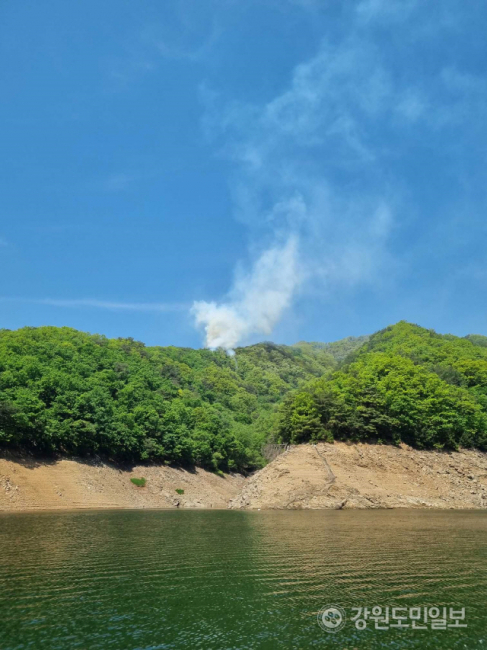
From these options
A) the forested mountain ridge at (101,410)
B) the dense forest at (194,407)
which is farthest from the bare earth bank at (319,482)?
the forested mountain ridge at (101,410)

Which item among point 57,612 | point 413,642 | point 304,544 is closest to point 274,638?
point 413,642

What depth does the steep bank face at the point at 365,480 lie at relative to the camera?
5728 cm

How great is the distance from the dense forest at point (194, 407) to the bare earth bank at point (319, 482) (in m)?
3.55

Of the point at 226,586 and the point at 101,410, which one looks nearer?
the point at 226,586

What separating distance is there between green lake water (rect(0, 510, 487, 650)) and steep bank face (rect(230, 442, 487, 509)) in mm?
27177

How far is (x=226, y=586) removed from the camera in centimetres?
1695

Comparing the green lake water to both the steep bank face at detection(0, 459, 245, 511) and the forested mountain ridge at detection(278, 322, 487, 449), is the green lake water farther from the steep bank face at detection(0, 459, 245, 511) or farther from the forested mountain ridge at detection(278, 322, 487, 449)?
the forested mountain ridge at detection(278, 322, 487, 449)

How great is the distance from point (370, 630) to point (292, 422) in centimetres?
5675

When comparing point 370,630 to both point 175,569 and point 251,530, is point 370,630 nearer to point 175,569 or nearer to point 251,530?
point 175,569

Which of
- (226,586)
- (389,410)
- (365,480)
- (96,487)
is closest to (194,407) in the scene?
(96,487)

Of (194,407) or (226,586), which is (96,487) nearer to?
(194,407)

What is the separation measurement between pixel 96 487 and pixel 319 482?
33187 mm

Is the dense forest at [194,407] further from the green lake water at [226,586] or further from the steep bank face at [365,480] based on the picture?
the green lake water at [226,586]

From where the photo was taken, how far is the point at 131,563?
20.9 meters
